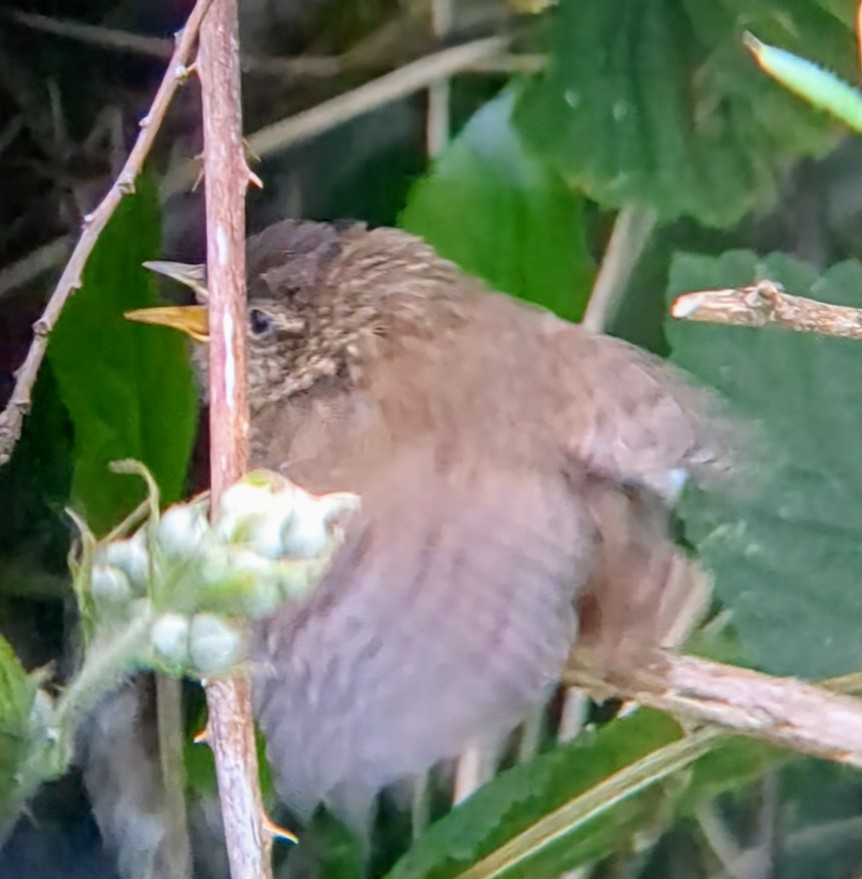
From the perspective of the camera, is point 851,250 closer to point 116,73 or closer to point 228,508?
point 116,73

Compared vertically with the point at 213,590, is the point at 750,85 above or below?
above

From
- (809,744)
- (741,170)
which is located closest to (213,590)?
(809,744)

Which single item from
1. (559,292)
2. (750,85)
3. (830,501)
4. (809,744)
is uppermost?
(750,85)

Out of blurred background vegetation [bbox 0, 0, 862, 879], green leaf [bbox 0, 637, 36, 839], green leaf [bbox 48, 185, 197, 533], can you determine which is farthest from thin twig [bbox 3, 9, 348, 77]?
green leaf [bbox 0, 637, 36, 839]

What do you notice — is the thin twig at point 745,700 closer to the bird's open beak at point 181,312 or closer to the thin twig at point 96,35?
the bird's open beak at point 181,312

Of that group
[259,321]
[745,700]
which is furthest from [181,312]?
[745,700]

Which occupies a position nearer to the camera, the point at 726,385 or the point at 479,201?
the point at 726,385

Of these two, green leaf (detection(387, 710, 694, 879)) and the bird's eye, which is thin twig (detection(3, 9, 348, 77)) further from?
green leaf (detection(387, 710, 694, 879))

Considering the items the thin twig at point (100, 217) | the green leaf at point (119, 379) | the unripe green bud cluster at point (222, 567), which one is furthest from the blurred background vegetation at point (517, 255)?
the unripe green bud cluster at point (222, 567)
